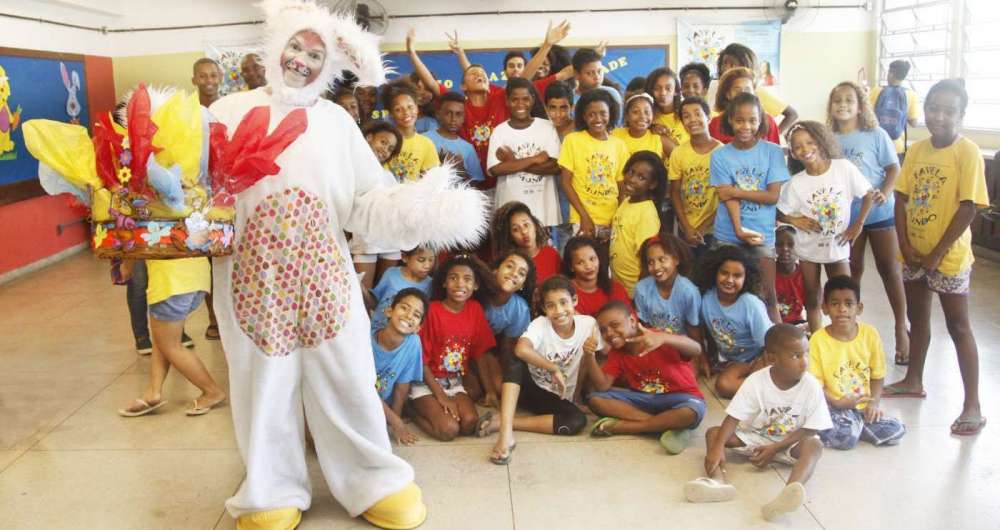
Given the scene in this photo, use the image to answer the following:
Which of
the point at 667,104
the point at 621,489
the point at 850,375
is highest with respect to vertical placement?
the point at 667,104

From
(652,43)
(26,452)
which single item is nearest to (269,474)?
(26,452)

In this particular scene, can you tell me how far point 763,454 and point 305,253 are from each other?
167 cm

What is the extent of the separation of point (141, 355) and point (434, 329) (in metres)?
1.85

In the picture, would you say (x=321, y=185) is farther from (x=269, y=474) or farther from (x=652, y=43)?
(x=652, y=43)

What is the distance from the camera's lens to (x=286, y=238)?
2.37 m

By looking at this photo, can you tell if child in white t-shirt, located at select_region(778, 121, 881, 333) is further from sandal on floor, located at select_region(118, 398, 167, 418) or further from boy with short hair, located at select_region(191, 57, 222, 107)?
boy with short hair, located at select_region(191, 57, 222, 107)

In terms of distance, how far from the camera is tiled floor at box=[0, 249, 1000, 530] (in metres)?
2.64

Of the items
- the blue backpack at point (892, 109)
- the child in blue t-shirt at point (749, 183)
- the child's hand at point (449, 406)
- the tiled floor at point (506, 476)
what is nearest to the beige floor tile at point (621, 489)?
the tiled floor at point (506, 476)

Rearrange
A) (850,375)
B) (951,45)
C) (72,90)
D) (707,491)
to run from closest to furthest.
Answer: (707,491) → (850,375) → (951,45) → (72,90)

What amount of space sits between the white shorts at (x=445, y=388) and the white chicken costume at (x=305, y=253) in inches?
31.6

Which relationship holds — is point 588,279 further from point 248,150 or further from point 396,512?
point 248,150

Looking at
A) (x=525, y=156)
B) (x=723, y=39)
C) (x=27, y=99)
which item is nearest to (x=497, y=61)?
(x=723, y=39)

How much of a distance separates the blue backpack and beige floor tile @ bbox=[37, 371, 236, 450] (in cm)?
548

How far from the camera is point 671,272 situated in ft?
11.7
